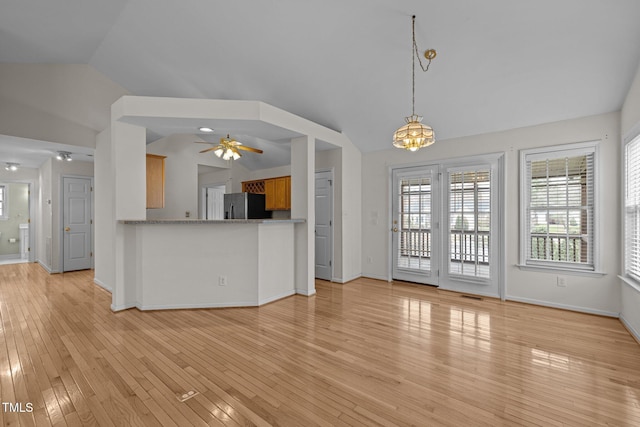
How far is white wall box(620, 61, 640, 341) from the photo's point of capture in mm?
2842

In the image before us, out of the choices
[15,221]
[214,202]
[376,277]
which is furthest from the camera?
[214,202]

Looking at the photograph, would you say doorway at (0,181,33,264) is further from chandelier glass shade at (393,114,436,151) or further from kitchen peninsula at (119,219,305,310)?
chandelier glass shade at (393,114,436,151)

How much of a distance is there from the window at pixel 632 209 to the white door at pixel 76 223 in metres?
8.97

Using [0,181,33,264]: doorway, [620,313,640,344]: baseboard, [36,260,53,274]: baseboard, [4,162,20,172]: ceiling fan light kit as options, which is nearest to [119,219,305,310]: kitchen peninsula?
[36,260,53,274]: baseboard

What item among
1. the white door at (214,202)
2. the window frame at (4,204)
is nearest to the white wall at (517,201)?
the white door at (214,202)

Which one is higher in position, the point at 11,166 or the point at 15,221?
the point at 11,166

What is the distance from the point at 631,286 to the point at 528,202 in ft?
4.59

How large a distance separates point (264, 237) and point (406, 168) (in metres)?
2.80

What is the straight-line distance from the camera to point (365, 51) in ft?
11.0

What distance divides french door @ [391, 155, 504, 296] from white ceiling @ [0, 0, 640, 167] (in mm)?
666

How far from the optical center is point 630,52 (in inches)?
108

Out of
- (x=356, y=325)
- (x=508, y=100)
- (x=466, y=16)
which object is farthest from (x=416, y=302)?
(x=466, y=16)

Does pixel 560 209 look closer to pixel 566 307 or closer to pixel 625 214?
pixel 625 214
